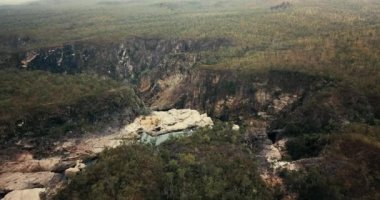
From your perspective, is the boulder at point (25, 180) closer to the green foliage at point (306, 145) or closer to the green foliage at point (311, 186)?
the green foliage at point (311, 186)

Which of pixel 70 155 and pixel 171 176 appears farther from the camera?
pixel 70 155


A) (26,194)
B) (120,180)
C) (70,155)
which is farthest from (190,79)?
(120,180)

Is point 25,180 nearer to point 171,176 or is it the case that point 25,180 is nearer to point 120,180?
point 120,180

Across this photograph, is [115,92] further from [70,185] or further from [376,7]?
[376,7]

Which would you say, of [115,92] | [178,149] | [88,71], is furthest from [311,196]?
[88,71]

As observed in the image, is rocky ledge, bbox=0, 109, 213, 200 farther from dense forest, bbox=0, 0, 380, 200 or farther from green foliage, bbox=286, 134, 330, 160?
green foliage, bbox=286, 134, 330, 160
